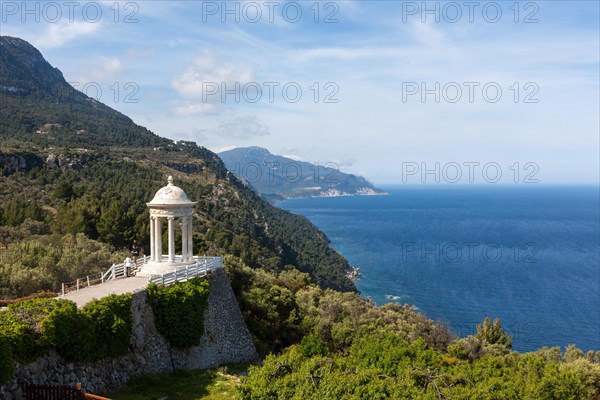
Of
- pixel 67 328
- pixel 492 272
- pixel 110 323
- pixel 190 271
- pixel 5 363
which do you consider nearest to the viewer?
pixel 5 363

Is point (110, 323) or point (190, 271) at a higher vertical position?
point (190, 271)

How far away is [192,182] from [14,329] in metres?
74.7

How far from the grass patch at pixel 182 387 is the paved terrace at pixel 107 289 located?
3405 mm

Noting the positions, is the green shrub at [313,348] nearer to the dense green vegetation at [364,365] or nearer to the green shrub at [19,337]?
the dense green vegetation at [364,365]

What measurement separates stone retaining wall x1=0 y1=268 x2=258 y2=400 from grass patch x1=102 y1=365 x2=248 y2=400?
42 centimetres

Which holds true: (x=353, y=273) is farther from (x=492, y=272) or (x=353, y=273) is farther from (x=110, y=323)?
(x=110, y=323)

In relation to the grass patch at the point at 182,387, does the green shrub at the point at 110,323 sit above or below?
above

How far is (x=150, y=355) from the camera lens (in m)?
19.0

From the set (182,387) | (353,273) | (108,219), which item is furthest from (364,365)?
(353,273)

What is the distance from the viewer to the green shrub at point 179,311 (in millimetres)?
19969

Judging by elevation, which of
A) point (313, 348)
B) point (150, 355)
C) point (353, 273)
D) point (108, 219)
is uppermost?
point (108, 219)

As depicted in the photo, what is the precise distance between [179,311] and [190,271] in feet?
9.61

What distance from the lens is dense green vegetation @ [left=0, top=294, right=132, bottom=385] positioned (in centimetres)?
1255

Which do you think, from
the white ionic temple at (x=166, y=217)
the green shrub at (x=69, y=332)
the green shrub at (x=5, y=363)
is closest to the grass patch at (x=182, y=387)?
the green shrub at (x=69, y=332)
